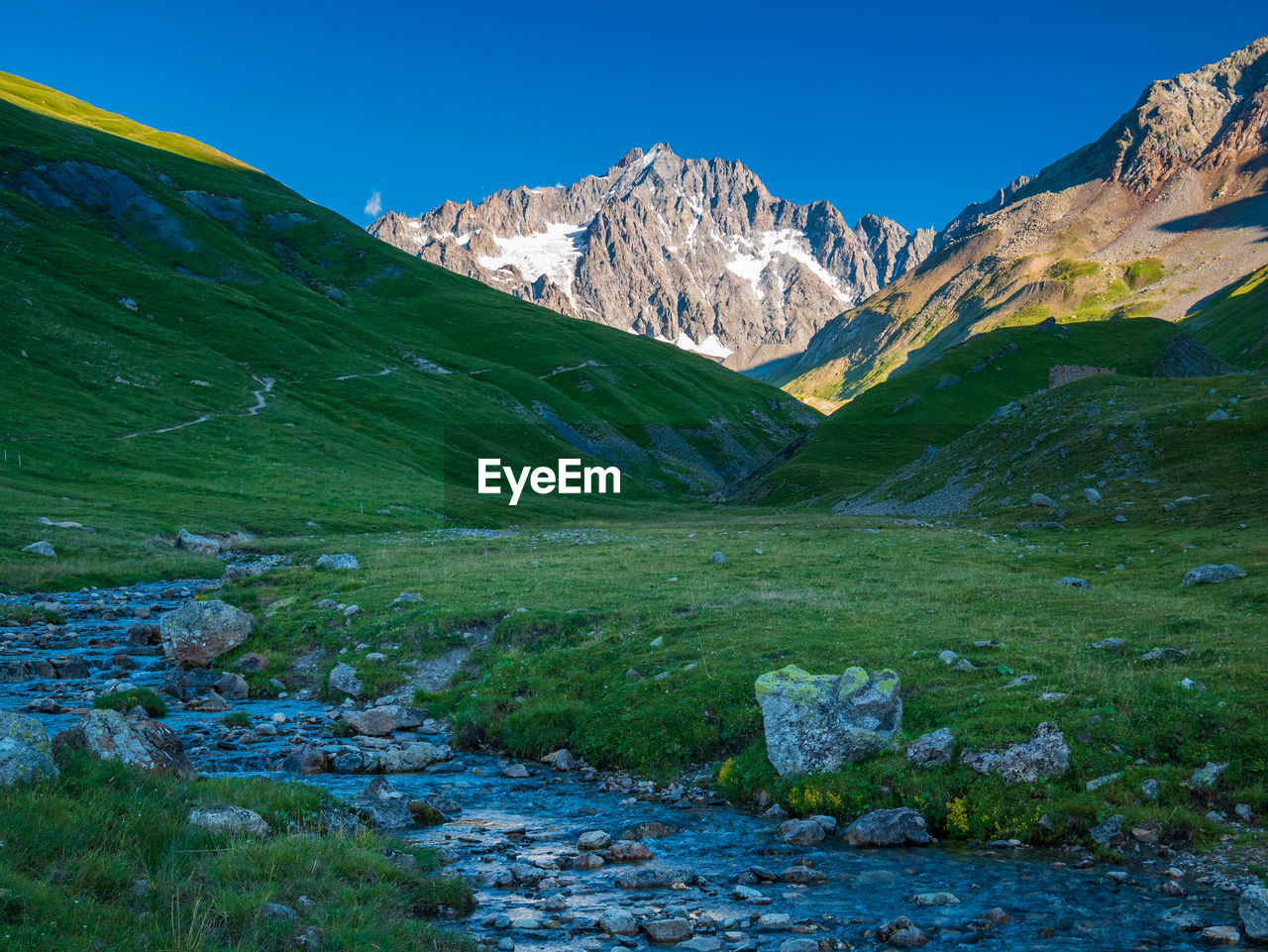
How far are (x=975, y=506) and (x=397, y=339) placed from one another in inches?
5212

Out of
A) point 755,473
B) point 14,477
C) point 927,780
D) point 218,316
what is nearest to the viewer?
point 927,780

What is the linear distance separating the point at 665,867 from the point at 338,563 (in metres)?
34.3

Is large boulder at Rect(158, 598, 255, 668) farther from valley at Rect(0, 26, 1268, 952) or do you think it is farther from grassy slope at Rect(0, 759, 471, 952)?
grassy slope at Rect(0, 759, 471, 952)

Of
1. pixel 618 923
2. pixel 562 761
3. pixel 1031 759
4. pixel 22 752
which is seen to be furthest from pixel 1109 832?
pixel 22 752

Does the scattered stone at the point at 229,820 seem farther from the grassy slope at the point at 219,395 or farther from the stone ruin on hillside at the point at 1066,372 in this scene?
the stone ruin on hillside at the point at 1066,372

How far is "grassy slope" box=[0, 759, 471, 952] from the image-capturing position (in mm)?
8734

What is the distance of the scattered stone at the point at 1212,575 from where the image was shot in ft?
97.2

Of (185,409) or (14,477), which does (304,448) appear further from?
(14,477)

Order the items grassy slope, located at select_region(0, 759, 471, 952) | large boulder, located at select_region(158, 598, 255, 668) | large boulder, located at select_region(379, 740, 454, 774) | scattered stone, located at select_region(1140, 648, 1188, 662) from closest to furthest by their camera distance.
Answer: grassy slope, located at select_region(0, 759, 471, 952)
scattered stone, located at select_region(1140, 648, 1188, 662)
large boulder, located at select_region(379, 740, 454, 774)
large boulder, located at select_region(158, 598, 255, 668)

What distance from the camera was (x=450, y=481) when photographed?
109 metres

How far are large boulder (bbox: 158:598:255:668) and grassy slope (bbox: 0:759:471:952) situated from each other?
57.8 feet

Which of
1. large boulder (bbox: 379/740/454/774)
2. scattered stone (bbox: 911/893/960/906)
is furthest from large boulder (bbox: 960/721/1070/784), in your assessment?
large boulder (bbox: 379/740/454/774)

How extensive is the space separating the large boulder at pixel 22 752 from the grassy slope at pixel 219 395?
34428mm

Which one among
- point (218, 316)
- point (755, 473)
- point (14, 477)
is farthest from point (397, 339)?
point (14, 477)
